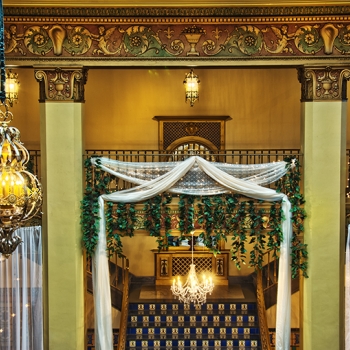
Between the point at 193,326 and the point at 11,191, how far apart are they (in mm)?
7779

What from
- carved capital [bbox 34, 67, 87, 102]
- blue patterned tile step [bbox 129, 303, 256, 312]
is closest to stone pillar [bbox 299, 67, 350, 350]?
blue patterned tile step [bbox 129, 303, 256, 312]

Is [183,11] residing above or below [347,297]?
above

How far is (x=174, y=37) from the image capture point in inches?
343

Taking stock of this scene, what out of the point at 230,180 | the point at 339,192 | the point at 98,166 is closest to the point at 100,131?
the point at 98,166

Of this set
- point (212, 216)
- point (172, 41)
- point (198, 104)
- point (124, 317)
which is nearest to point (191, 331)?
point (124, 317)

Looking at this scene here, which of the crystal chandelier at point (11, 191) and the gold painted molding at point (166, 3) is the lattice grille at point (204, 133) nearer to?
the gold painted molding at point (166, 3)

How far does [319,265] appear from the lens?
8.83 m

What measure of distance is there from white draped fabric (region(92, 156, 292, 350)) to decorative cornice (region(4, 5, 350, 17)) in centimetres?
221

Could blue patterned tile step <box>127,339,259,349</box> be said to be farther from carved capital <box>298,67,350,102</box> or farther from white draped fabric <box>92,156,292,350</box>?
carved capital <box>298,67,350,102</box>

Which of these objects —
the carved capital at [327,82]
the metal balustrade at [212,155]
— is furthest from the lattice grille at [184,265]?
the carved capital at [327,82]

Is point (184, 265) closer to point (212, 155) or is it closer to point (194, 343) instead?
point (194, 343)

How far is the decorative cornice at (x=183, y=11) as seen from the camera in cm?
842

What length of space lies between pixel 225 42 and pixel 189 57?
1.96 feet

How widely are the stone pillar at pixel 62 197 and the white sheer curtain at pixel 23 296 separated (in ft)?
0.47
